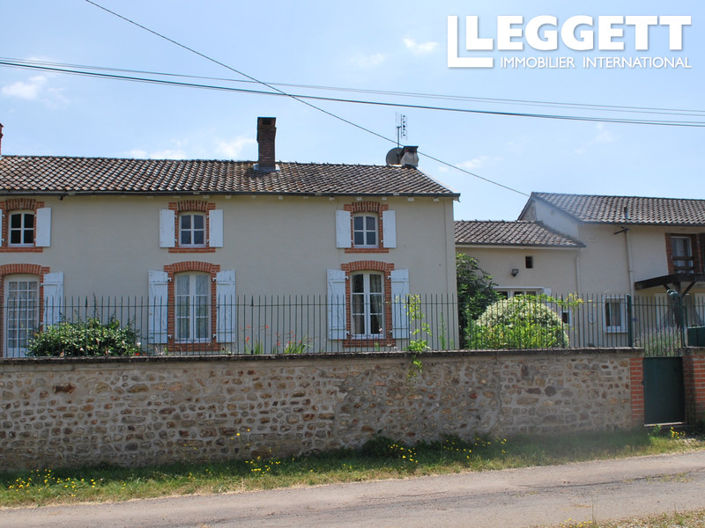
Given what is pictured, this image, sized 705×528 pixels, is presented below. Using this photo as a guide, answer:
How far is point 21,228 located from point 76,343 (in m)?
6.78

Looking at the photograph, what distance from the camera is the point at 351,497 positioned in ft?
26.7

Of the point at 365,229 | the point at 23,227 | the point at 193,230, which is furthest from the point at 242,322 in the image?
the point at 23,227

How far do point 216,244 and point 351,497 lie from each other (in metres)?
9.50

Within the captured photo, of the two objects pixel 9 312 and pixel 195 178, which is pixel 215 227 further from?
pixel 9 312

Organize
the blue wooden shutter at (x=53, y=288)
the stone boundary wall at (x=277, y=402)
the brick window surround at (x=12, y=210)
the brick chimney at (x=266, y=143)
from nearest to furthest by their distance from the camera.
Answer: the stone boundary wall at (x=277, y=402), the blue wooden shutter at (x=53, y=288), the brick window surround at (x=12, y=210), the brick chimney at (x=266, y=143)

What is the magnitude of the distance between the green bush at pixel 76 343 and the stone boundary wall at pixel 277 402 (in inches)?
47.8

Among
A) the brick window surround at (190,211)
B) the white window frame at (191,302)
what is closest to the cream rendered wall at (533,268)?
the brick window surround at (190,211)

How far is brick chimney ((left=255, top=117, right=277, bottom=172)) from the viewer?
18.6m

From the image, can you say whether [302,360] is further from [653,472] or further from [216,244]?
[216,244]

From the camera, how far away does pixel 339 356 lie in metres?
10.1

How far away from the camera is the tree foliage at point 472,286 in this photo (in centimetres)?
1864

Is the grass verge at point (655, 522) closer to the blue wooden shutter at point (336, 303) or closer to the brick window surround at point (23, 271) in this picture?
the blue wooden shutter at point (336, 303)

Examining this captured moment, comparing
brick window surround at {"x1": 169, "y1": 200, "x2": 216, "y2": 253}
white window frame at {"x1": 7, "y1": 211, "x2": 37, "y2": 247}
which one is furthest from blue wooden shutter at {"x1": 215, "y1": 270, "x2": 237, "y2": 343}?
white window frame at {"x1": 7, "y1": 211, "x2": 37, "y2": 247}

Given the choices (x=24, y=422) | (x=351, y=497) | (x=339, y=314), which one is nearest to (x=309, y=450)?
(x=351, y=497)
